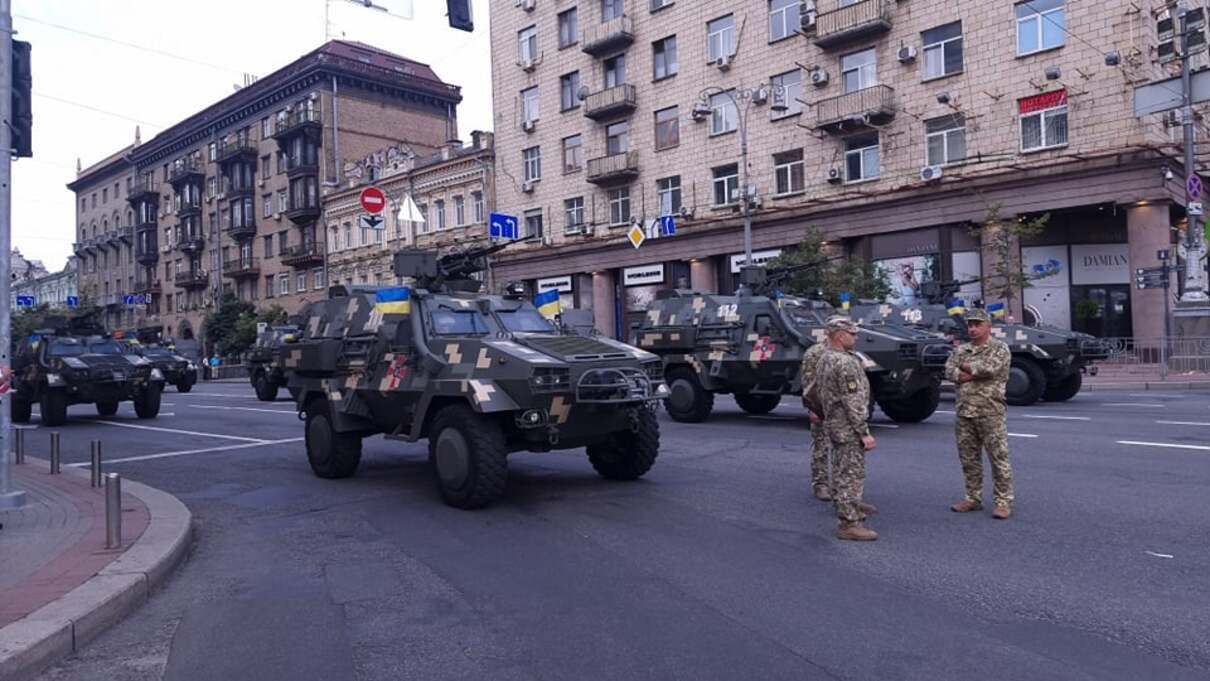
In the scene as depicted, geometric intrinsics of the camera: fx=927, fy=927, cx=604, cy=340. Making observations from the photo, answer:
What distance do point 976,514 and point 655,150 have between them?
1170 inches

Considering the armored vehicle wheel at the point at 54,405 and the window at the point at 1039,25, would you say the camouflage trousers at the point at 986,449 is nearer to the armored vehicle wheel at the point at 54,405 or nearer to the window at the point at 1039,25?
the armored vehicle wheel at the point at 54,405

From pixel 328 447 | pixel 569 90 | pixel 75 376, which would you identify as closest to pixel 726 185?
pixel 569 90

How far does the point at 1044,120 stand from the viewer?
25.7 meters

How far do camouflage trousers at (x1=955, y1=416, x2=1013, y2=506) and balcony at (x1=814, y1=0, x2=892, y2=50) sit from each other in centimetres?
2397

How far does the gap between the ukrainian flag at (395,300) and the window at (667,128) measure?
26887 mm

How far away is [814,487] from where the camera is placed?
839 cm

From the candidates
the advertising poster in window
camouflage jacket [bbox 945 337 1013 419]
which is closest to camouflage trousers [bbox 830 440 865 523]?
camouflage jacket [bbox 945 337 1013 419]

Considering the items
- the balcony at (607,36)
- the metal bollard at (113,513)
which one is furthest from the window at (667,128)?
the metal bollard at (113,513)

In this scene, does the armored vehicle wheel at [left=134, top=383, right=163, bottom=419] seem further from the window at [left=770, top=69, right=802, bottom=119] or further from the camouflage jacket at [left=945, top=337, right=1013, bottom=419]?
the window at [left=770, top=69, right=802, bottom=119]

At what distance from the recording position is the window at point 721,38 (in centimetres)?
3300

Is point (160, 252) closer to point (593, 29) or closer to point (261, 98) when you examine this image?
point (261, 98)

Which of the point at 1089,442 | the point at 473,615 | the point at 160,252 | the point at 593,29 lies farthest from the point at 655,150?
the point at 160,252

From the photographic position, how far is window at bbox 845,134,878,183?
29.4 meters

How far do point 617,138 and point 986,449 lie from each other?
3173 centimetres
